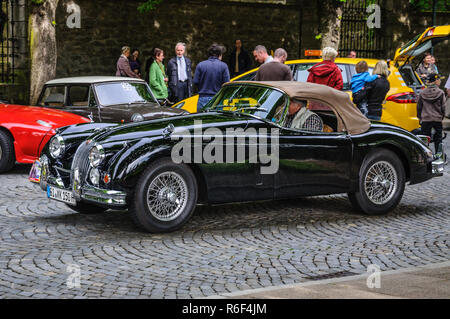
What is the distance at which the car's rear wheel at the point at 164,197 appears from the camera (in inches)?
290

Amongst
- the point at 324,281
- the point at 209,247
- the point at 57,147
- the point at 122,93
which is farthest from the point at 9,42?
the point at 324,281

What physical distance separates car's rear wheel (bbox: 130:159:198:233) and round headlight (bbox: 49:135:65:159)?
1367 millimetres

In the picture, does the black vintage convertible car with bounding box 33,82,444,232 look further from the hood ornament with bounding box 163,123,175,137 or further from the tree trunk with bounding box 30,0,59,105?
the tree trunk with bounding box 30,0,59,105

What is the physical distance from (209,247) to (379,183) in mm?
2644

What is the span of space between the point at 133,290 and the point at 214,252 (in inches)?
57.7

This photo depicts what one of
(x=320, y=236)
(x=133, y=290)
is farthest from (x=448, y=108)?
(x=133, y=290)

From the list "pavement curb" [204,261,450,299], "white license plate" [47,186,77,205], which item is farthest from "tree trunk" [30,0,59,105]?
"pavement curb" [204,261,450,299]

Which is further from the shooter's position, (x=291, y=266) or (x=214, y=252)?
(x=214, y=252)

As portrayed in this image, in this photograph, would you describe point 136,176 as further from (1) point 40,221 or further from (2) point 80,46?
(2) point 80,46

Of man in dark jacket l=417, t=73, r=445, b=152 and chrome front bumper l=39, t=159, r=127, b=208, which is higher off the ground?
man in dark jacket l=417, t=73, r=445, b=152

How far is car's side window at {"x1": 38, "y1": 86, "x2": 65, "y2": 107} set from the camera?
41.4 feet

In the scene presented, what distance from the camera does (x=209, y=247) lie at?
23.5ft
